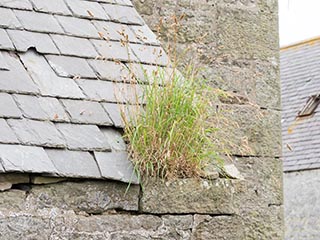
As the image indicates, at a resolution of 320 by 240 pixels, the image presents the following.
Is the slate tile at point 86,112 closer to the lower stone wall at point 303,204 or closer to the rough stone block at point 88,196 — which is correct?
the rough stone block at point 88,196

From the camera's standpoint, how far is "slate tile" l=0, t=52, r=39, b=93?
3.36 meters

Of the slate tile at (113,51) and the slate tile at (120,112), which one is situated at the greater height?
the slate tile at (113,51)

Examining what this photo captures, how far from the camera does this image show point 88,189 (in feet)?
10.8

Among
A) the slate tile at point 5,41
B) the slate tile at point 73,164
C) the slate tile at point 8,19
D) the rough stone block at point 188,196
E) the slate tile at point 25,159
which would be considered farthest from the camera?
the slate tile at point 8,19

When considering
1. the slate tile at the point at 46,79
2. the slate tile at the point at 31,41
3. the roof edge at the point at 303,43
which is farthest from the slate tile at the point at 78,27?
the roof edge at the point at 303,43

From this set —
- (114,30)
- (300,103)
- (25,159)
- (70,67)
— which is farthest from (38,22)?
(300,103)

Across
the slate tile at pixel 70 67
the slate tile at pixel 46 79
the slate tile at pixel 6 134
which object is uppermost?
the slate tile at pixel 70 67

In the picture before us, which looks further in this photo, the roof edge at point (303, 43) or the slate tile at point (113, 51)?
the roof edge at point (303, 43)

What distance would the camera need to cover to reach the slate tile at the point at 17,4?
12.3 feet

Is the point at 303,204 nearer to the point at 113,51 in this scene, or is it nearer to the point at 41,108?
the point at 113,51

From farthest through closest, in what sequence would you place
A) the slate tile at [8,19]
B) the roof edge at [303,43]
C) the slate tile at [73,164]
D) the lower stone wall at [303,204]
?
the roof edge at [303,43]
the lower stone wall at [303,204]
the slate tile at [8,19]
the slate tile at [73,164]

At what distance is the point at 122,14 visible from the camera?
4078 mm

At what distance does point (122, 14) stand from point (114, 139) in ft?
2.93

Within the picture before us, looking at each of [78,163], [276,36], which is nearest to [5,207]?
[78,163]
